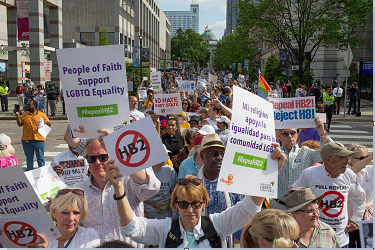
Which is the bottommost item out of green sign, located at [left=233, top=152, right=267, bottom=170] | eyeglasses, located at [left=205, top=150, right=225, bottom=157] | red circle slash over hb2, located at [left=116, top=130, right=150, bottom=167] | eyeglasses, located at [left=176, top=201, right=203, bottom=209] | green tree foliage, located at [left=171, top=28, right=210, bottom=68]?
eyeglasses, located at [left=176, top=201, right=203, bottom=209]

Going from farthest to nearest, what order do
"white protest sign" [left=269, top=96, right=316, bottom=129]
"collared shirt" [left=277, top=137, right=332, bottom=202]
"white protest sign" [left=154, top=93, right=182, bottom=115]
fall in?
"white protest sign" [left=154, top=93, right=182, bottom=115], "white protest sign" [left=269, top=96, right=316, bottom=129], "collared shirt" [left=277, top=137, right=332, bottom=202]

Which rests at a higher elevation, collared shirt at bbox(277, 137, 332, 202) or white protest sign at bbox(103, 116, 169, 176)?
white protest sign at bbox(103, 116, 169, 176)

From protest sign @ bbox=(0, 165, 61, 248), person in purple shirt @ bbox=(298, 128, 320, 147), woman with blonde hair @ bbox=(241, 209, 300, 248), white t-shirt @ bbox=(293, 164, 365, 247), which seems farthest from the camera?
person in purple shirt @ bbox=(298, 128, 320, 147)

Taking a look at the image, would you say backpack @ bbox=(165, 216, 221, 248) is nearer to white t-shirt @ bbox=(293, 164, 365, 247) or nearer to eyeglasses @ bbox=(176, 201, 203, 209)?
eyeglasses @ bbox=(176, 201, 203, 209)

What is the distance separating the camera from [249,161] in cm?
304

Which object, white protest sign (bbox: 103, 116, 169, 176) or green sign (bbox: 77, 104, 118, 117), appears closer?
white protest sign (bbox: 103, 116, 169, 176)

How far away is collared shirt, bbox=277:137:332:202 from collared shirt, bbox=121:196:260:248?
5.58 ft

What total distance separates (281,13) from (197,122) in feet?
71.4

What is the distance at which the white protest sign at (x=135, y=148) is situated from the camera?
119 inches

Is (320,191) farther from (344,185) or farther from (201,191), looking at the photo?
(201,191)

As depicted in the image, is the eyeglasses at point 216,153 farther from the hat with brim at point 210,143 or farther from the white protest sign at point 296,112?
the white protest sign at point 296,112

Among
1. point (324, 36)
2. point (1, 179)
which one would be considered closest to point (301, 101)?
point (1, 179)

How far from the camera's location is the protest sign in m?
2.82

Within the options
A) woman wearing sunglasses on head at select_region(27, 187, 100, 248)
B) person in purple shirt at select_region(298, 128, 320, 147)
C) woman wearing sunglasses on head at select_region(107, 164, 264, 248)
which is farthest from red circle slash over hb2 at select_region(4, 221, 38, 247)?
person in purple shirt at select_region(298, 128, 320, 147)
